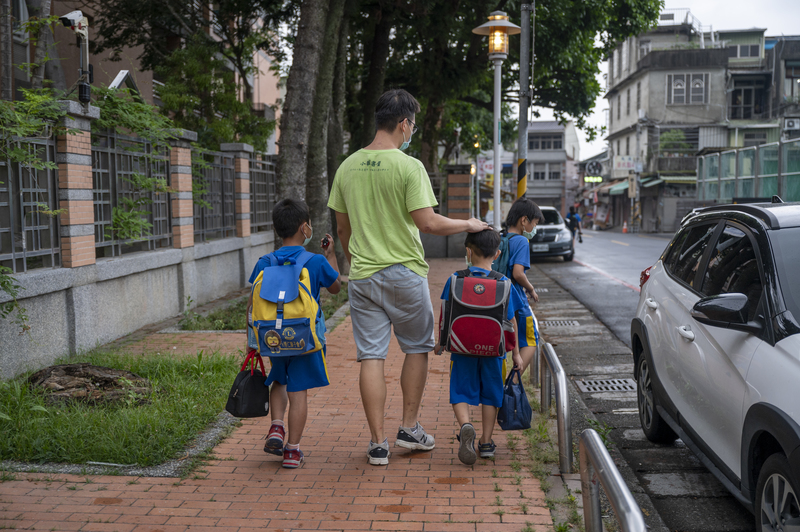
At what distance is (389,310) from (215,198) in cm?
916

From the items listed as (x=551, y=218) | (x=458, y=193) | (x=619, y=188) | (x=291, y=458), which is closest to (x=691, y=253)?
(x=291, y=458)

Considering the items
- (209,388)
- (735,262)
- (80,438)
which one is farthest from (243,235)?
(735,262)

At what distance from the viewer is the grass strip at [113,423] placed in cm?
435

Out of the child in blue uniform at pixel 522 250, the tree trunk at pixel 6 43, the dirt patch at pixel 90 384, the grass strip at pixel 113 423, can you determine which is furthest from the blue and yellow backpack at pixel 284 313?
the tree trunk at pixel 6 43

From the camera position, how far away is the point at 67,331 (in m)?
7.32

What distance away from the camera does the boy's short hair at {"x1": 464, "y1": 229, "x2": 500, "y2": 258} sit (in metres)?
4.23

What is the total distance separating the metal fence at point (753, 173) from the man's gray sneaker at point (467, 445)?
15288mm

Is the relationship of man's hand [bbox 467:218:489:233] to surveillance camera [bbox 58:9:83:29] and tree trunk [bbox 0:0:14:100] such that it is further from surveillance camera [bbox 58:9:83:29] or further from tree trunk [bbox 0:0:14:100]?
tree trunk [bbox 0:0:14:100]

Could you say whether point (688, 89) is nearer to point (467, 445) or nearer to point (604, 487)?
point (467, 445)

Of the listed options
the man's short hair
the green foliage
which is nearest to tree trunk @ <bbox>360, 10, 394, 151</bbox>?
the green foliage

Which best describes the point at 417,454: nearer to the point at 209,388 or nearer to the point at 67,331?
the point at 209,388

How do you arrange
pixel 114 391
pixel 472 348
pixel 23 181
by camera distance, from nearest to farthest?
pixel 472 348 < pixel 114 391 < pixel 23 181

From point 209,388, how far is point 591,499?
365 centimetres

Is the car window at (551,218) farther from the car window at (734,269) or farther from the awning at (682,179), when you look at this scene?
the awning at (682,179)
